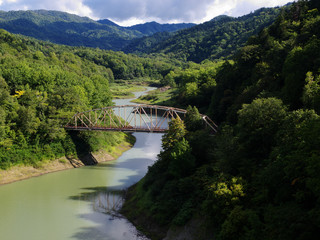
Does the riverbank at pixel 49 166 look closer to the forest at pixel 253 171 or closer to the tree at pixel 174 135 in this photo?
the forest at pixel 253 171

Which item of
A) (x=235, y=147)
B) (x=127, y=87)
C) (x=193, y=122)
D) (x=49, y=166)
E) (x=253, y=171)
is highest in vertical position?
(x=127, y=87)

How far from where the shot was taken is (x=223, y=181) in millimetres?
21578

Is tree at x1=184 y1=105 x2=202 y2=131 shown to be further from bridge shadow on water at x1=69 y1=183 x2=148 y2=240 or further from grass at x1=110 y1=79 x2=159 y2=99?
grass at x1=110 y1=79 x2=159 y2=99

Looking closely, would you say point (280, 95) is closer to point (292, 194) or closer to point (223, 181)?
point (223, 181)

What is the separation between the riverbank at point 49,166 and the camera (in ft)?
133

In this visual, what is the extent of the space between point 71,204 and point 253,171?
74.9ft

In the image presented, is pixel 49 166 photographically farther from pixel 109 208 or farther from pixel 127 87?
pixel 127 87

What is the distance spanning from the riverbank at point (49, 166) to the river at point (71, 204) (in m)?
1.05

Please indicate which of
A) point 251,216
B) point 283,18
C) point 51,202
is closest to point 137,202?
point 51,202

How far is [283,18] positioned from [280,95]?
31.7 metres

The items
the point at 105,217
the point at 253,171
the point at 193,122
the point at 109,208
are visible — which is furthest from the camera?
the point at 193,122

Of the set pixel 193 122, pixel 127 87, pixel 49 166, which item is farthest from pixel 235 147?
pixel 127 87

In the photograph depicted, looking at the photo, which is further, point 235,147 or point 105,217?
point 105,217

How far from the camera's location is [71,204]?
3472cm
